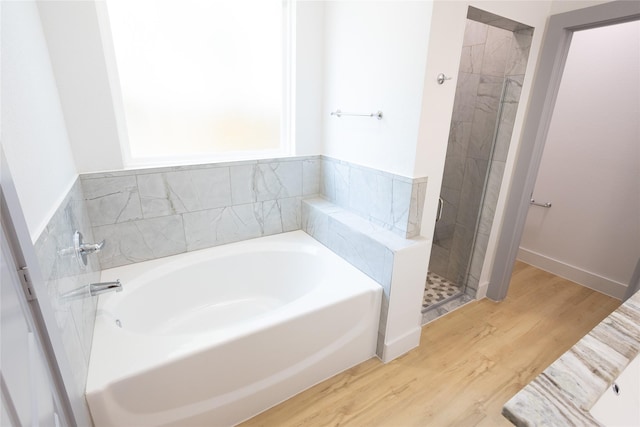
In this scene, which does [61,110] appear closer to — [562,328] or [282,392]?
[282,392]

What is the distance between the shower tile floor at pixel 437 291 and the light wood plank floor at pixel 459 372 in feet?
0.55

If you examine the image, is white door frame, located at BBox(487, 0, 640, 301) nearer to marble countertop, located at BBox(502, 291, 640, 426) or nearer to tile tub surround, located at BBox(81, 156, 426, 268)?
tile tub surround, located at BBox(81, 156, 426, 268)

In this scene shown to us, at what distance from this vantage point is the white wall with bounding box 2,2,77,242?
0.88 meters

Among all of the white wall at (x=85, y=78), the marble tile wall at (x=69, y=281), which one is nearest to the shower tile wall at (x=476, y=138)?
the white wall at (x=85, y=78)

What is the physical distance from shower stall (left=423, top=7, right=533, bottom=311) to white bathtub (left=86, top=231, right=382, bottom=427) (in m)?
1.00

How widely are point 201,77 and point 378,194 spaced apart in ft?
4.47

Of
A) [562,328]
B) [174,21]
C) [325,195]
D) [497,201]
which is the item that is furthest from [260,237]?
[562,328]

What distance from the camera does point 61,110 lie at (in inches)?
63.1

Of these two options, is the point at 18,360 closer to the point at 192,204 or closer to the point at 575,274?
the point at 192,204

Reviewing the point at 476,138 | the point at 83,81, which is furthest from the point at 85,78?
the point at 476,138

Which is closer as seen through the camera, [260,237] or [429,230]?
[429,230]

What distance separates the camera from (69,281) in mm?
1174

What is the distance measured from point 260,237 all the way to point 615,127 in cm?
293

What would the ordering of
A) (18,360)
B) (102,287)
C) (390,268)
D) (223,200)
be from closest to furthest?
(18,360) < (102,287) < (390,268) < (223,200)
